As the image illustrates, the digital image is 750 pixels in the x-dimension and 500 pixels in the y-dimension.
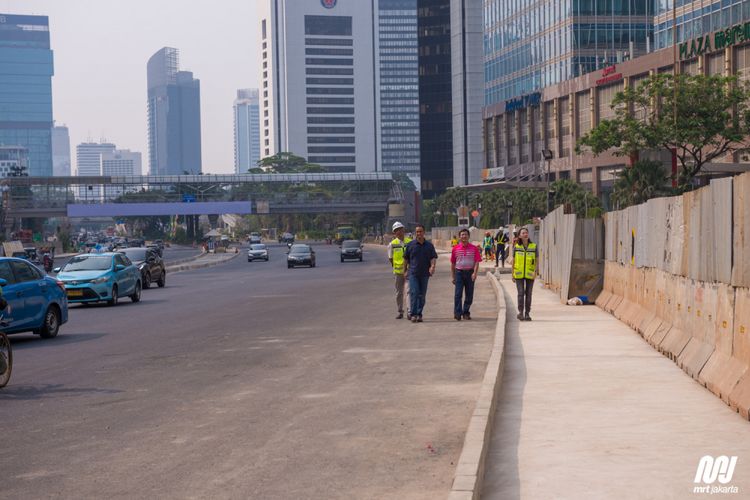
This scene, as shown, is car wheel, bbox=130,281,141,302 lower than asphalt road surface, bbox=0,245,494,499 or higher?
lower

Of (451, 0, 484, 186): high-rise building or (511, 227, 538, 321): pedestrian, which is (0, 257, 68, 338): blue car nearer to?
(511, 227, 538, 321): pedestrian

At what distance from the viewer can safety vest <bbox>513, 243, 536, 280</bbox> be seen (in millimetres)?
21375

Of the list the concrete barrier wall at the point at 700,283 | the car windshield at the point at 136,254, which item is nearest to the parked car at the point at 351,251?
the car windshield at the point at 136,254

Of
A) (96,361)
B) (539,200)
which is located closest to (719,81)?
(539,200)

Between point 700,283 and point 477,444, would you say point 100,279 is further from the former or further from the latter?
point 477,444

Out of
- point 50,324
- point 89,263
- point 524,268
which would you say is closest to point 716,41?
point 89,263

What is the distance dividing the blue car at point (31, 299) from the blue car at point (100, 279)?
352 inches

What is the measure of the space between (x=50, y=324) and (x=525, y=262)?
9.07 metres

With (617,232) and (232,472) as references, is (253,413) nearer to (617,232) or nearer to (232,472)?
(232,472)

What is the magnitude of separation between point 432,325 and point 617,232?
469cm

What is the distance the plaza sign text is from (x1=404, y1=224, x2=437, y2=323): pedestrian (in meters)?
49.9

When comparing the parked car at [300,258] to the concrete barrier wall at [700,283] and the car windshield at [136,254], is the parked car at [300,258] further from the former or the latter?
the concrete barrier wall at [700,283]

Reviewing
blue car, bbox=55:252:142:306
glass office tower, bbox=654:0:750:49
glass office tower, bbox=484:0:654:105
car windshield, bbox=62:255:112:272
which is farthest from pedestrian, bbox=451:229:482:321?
glass office tower, bbox=484:0:654:105

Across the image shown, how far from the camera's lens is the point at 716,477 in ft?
26.2
